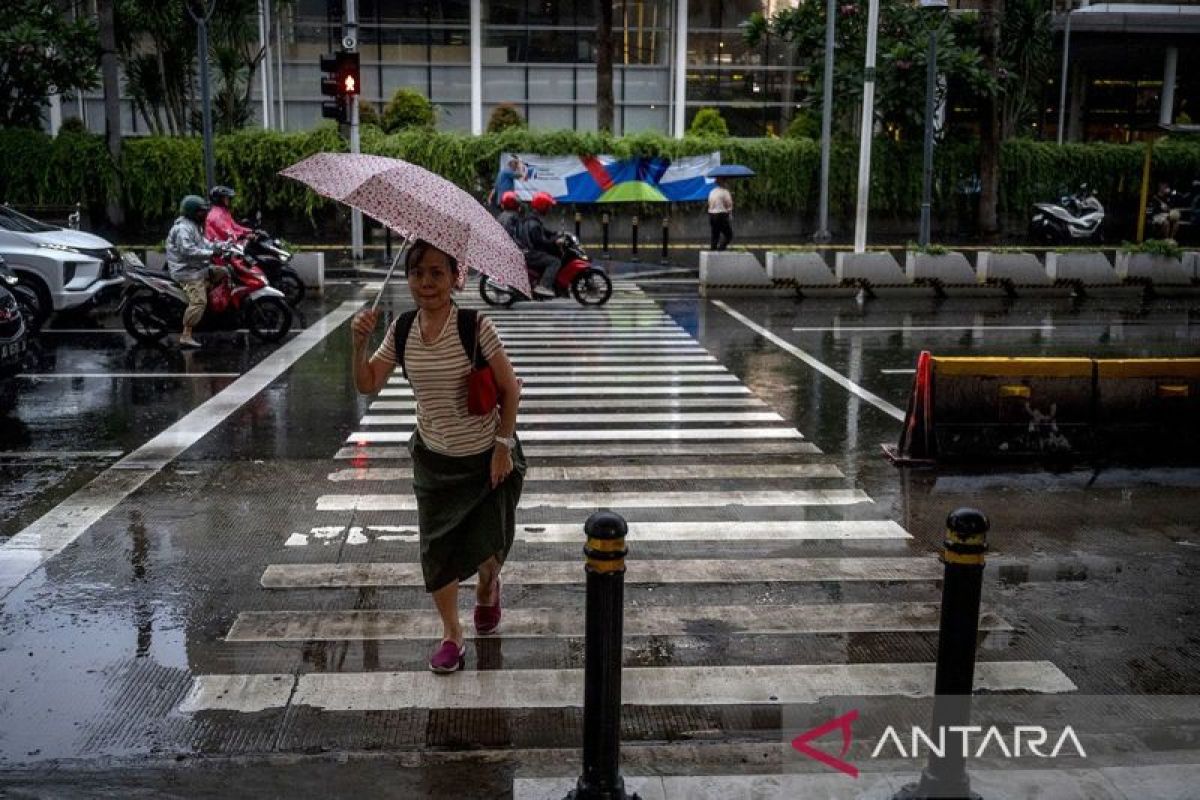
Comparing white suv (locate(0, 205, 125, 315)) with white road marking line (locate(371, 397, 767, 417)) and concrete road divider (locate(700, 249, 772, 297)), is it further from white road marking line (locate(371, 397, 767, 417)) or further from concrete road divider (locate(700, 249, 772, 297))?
concrete road divider (locate(700, 249, 772, 297))

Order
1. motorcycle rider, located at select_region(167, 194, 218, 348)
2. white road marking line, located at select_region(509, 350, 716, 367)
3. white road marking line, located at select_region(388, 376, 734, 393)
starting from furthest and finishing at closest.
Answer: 1. motorcycle rider, located at select_region(167, 194, 218, 348)
2. white road marking line, located at select_region(509, 350, 716, 367)
3. white road marking line, located at select_region(388, 376, 734, 393)

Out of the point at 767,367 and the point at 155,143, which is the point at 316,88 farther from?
the point at 767,367

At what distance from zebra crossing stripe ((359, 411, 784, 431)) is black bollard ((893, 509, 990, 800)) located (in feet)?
23.0

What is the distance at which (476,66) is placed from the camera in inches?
1550

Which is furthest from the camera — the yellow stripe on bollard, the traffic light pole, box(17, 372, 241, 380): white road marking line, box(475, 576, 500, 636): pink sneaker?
the traffic light pole

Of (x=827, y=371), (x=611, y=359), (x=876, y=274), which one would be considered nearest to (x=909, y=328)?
(x=876, y=274)

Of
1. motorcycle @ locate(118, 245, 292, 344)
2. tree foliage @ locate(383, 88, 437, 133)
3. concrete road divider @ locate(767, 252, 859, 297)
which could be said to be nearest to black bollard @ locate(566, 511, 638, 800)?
motorcycle @ locate(118, 245, 292, 344)

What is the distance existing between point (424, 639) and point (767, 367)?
8925mm

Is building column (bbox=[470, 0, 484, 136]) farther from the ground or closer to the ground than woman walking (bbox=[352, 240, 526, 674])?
farther from the ground

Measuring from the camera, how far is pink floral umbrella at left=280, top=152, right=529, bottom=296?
199 inches

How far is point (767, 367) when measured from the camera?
14352mm

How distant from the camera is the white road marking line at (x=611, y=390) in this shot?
12.6m

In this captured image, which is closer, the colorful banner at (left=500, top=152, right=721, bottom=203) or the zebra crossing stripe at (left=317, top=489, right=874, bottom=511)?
the zebra crossing stripe at (left=317, top=489, right=874, bottom=511)

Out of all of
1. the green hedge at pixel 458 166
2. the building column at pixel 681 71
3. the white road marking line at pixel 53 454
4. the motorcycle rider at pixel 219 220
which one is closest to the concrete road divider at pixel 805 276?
the motorcycle rider at pixel 219 220
